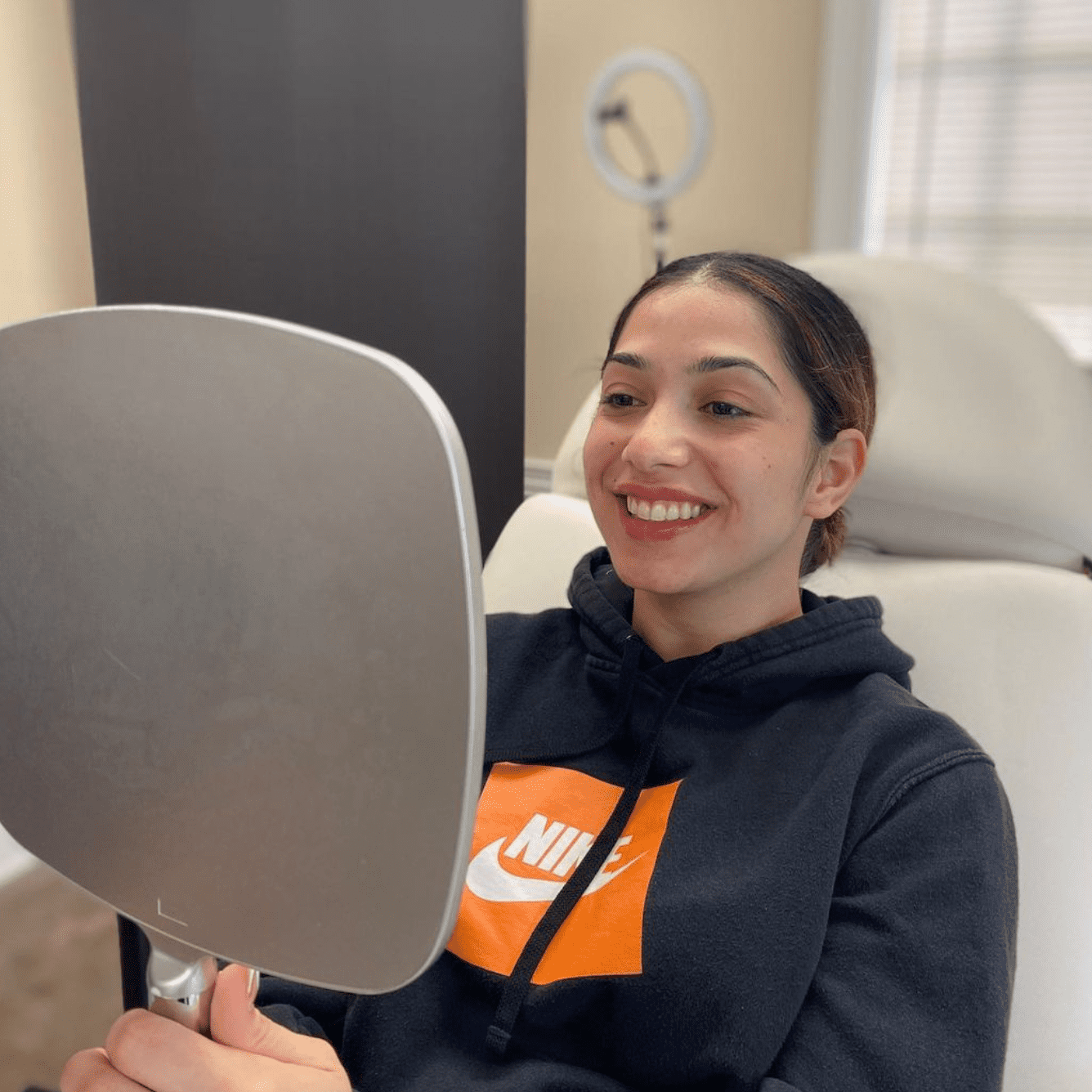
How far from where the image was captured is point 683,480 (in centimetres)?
84

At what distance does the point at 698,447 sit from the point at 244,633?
520mm

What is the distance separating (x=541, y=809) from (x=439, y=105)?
0.55m

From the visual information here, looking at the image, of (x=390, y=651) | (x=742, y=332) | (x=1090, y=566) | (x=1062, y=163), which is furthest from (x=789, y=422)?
(x=1062, y=163)

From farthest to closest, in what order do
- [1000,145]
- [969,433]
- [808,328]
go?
[1000,145], [969,433], [808,328]

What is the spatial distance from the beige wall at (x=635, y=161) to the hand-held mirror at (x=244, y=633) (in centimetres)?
189

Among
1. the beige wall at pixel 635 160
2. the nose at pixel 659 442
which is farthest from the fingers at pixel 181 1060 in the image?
the beige wall at pixel 635 160

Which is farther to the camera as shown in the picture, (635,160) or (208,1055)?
(635,160)

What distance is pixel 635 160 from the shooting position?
2.48m

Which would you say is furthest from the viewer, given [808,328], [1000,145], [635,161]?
[635,161]

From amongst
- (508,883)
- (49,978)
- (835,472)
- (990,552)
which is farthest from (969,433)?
(49,978)

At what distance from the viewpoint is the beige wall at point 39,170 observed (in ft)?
4.29

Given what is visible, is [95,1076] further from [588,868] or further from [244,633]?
[588,868]

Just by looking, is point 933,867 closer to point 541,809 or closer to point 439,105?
point 541,809

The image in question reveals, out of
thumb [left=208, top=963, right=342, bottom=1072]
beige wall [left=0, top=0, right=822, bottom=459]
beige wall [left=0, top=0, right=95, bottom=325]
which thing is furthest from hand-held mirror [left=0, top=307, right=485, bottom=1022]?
beige wall [left=0, top=0, right=822, bottom=459]
